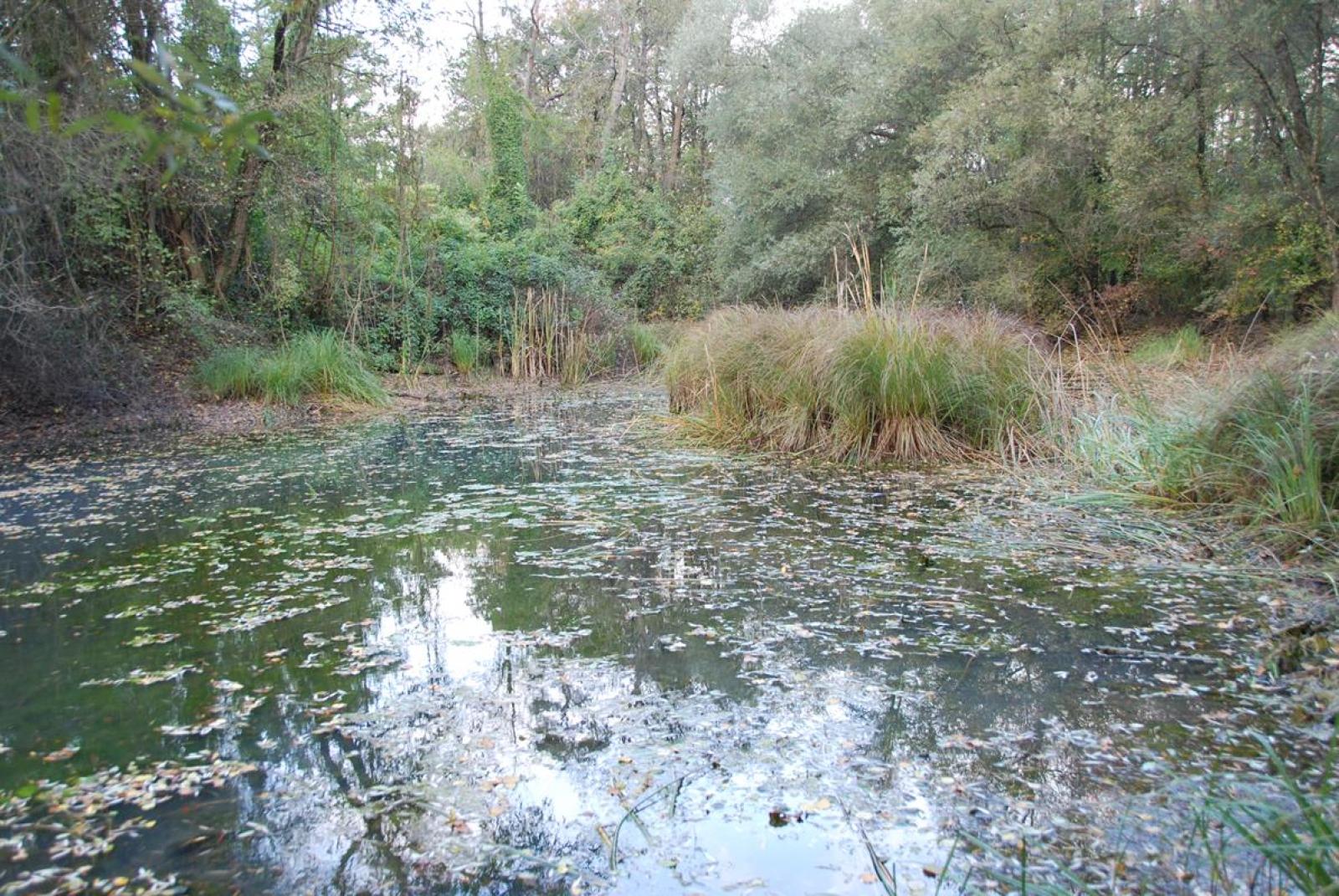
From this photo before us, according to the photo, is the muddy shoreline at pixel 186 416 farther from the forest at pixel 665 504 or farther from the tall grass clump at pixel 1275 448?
the tall grass clump at pixel 1275 448

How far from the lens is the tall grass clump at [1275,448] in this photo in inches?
130

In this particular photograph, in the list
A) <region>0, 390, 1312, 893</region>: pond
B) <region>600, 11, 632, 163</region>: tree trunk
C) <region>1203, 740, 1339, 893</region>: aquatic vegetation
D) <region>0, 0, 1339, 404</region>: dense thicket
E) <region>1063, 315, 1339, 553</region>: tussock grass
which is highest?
<region>600, 11, 632, 163</region>: tree trunk

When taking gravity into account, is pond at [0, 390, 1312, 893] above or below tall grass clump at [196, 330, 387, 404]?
below

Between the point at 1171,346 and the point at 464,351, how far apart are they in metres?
8.84

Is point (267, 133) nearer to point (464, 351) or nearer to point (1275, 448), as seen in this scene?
point (464, 351)

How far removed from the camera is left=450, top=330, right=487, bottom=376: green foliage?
12.6 m

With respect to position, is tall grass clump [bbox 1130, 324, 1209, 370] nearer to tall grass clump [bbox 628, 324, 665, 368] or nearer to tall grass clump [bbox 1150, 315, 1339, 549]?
tall grass clump [bbox 1150, 315, 1339, 549]

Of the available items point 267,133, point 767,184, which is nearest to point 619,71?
point 767,184

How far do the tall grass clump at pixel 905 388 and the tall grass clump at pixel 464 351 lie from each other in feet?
24.0

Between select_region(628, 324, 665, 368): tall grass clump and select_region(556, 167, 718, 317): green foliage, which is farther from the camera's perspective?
select_region(556, 167, 718, 317): green foliage

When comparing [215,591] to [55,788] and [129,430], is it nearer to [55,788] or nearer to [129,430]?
[55,788]

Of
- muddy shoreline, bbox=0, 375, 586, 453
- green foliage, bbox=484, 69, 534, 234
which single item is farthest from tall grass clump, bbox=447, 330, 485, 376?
green foliage, bbox=484, 69, 534, 234

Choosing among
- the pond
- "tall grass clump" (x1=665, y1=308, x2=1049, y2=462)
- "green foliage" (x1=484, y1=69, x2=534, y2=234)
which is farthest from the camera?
"green foliage" (x1=484, y1=69, x2=534, y2=234)

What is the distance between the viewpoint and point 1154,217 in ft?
35.8
